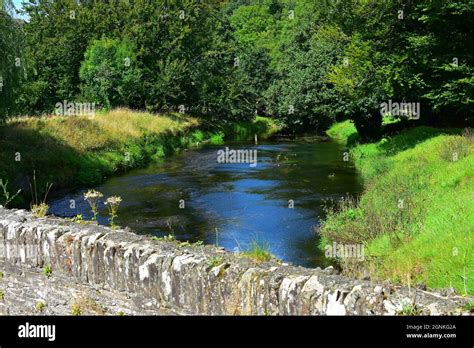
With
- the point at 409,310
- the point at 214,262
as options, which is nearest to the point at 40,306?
the point at 214,262

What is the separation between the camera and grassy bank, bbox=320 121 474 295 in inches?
371

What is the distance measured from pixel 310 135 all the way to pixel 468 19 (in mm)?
27152

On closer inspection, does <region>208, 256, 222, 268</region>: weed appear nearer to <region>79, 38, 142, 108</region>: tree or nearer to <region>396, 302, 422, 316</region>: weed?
<region>396, 302, 422, 316</region>: weed

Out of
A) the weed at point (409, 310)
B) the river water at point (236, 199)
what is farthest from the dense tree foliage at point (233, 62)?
the weed at point (409, 310)

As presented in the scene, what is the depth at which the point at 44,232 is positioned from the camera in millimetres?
7391

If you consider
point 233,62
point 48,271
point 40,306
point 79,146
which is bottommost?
point 40,306

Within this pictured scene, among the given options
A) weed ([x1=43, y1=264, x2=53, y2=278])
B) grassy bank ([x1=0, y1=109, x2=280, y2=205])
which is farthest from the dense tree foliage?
weed ([x1=43, y1=264, x2=53, y2=278])

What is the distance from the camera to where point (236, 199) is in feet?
68.4

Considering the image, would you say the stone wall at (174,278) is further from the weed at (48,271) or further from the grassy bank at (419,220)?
the grassy bank at (419,220)

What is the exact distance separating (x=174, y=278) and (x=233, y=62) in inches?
2510

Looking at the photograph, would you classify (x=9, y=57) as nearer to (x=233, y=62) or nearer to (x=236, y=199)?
(x=236, y=199)
